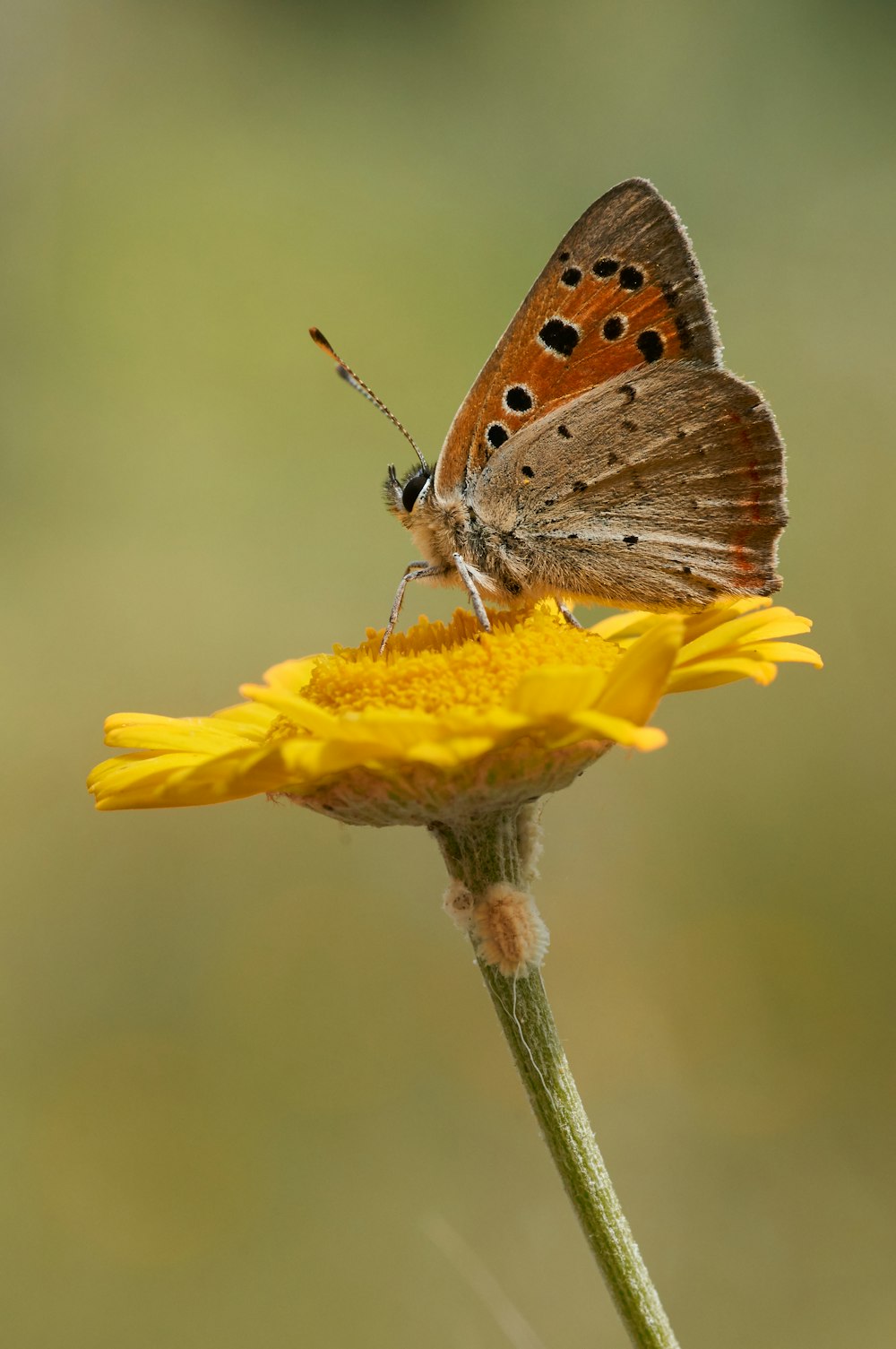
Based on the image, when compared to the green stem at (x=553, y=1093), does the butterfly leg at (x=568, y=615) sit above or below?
above

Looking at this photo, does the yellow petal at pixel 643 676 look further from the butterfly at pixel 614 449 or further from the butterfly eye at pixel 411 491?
the butterfly eye at pixel 411 491

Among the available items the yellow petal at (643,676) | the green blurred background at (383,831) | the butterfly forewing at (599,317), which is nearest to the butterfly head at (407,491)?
the butterfly forewing at (599,317)

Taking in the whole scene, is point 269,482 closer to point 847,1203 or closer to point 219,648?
point 219,648

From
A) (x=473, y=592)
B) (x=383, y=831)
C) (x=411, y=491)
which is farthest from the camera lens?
(x=383, y=831)

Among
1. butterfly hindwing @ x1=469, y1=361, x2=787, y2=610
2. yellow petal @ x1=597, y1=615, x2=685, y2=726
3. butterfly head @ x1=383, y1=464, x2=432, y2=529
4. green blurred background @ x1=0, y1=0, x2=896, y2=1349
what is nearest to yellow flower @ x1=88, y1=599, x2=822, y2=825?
yellow petal @ x1=597, y1=615, x2=685, y2=726

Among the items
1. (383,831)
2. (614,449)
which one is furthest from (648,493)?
(383,831)

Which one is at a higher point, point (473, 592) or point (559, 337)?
point (559, 337)

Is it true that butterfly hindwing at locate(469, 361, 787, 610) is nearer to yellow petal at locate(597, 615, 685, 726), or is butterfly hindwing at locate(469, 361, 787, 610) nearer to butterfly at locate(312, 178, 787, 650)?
butterfly at locate(312, 178, 787, 650)

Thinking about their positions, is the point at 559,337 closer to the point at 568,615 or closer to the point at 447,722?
the point at 568,615

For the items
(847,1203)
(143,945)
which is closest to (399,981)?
(143,945)
